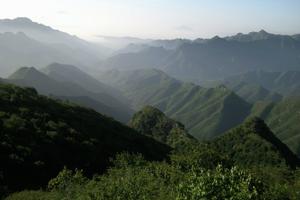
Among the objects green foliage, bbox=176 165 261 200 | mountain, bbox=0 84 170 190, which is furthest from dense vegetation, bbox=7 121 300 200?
mountain, bbox=0 84 170 190

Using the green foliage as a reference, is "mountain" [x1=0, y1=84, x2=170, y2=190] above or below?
below

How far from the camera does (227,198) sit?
1250 inches

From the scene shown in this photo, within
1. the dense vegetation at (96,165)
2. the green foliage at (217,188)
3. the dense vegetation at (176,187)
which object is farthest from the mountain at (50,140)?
the green foliage at (217,188)

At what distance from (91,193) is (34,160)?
4734 centimetres

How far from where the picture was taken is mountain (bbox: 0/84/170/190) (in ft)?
287

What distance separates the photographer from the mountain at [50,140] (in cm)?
8744

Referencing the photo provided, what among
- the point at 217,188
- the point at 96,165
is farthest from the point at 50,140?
the point at 217,188

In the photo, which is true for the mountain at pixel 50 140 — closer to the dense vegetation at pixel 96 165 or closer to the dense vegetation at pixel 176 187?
the dense vegetation at pixel 96 165

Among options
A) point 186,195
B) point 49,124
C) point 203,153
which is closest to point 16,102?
point 49,124

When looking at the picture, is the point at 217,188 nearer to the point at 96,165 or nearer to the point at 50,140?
the point at 96,165

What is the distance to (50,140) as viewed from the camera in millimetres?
104375

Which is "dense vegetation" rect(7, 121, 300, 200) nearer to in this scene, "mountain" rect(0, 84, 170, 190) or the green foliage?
the green foliage

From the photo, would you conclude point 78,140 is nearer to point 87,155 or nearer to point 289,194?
point 87,155

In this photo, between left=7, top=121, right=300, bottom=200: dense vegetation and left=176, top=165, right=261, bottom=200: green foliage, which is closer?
left=176, top=165, right=261, bottom=200: green foliage
